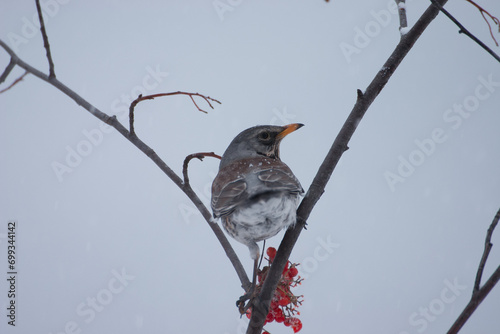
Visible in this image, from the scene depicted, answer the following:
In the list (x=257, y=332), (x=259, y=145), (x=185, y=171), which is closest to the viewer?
(x=257, y=332)


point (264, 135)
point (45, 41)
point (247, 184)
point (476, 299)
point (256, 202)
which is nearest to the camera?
point (476, 299)

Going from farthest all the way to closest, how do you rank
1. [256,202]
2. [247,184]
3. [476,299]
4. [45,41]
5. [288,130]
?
[288,130], [247,184], [256,202], [45,41], [476,299]

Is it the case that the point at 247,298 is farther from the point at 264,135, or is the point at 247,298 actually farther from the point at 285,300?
the point at 264,135

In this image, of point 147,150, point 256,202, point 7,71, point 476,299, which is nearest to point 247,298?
point 256,202

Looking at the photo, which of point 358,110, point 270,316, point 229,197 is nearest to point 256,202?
point 229,197

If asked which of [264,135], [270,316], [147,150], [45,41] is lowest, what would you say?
[270,316]

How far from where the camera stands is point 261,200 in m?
1.82

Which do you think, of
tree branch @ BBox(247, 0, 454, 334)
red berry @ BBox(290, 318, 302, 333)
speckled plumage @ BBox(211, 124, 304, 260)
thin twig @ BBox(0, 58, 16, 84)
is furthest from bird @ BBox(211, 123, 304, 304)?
thin twig @ BBox(0, 58, 16, 84)

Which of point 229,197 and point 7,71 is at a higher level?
point 7,71

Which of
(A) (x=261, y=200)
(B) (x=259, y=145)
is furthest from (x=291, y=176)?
(B) (x=259, y=145)

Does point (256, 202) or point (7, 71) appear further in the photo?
point (256, 202)

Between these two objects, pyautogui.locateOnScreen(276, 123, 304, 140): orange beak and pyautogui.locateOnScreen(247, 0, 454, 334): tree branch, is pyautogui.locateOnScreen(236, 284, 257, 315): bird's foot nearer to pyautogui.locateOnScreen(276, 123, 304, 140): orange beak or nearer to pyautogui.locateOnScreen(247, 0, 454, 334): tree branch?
pyautogui.locateOnScreen(247, 0, 454, 334): tree branch

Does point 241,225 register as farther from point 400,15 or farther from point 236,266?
point 400,15

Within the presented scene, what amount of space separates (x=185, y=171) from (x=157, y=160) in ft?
0.43
